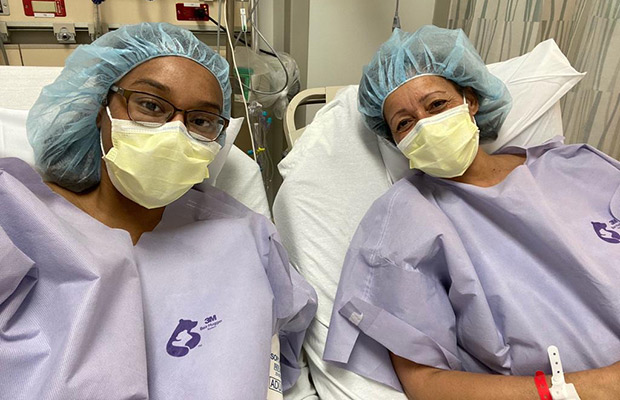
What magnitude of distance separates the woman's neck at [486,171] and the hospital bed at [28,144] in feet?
2.10

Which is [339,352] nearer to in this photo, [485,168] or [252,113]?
[485,168]

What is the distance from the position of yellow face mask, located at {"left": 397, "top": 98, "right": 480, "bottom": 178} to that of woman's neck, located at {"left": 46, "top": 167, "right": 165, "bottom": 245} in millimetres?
760

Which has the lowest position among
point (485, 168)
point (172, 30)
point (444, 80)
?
point (485, 168)

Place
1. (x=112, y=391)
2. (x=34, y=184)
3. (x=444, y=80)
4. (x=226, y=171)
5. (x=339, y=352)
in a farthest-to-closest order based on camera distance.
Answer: (x=226, y=171), (x=444, y=80), (x=339, y=352), (x=34, y=184), (x=112, y=391)

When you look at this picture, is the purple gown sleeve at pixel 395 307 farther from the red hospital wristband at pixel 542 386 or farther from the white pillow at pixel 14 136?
the white pillow at pixel 14 136

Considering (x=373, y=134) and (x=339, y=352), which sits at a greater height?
(x=373, y=134)

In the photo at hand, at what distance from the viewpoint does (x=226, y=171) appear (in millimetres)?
1410

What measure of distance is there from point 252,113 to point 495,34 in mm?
1148

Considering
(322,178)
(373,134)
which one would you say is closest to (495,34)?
(373,134)

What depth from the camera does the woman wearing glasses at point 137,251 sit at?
735 mm

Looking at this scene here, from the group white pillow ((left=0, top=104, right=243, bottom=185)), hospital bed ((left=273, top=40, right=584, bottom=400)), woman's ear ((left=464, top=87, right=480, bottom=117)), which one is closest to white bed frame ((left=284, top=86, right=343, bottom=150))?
hospital bed ((left=273, top=40, right=584, bottom=400))

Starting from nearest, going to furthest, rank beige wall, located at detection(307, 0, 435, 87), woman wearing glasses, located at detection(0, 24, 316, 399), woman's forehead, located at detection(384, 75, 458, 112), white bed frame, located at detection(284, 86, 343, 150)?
woman wearing glasses, located at detection(0, 24, 316, 399), woman's forehead, located at detection(384, 75, 458, 112), white bed frame, located at detection(284, 86, 343, 150), beige wall, located at detection(307, 0, 435, 87)

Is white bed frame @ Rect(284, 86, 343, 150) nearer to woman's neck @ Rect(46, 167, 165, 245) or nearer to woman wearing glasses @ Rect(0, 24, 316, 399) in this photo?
woman wearing glasses @ Rect(0, 24, 316, 399)

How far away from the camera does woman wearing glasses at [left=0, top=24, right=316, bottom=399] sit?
0.74 metres
